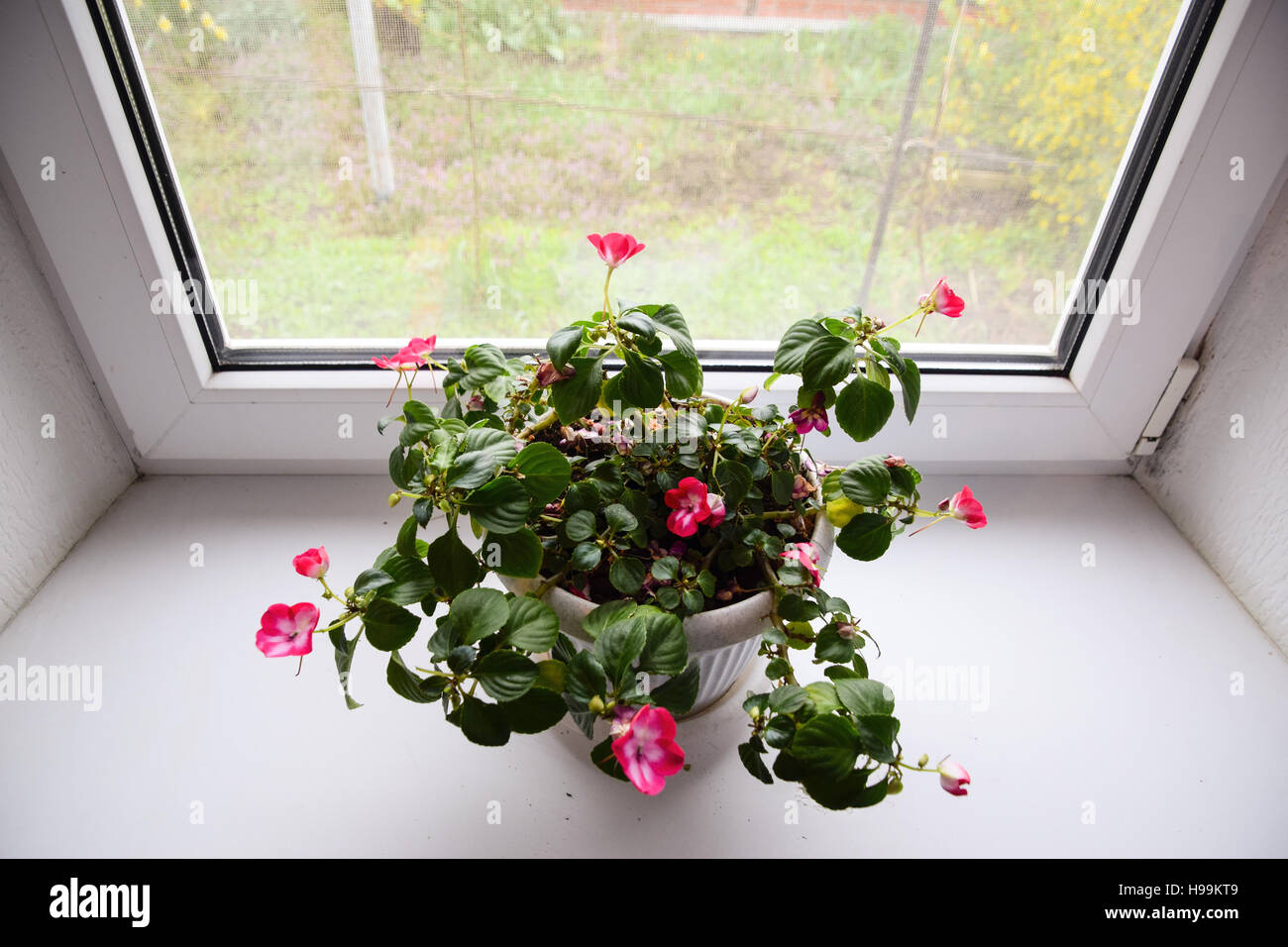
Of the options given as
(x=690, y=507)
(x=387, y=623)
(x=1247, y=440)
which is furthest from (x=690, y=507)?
(x=1247, y=440)

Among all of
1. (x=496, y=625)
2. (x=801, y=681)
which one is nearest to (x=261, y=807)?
(x=496, y=625)

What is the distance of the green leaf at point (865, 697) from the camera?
0.50 meters

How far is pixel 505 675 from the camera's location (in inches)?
18.6

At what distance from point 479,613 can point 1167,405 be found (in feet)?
2.70

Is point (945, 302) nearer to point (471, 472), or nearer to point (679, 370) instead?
point (679, 370)

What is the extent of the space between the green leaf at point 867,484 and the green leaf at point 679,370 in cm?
13

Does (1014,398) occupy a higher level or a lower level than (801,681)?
higher

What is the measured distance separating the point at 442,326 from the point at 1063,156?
678mm

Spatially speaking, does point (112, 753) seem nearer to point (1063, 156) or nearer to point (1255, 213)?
point (1063, 156)

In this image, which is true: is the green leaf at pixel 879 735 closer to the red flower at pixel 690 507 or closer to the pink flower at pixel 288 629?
the red flower at pixel 690 507

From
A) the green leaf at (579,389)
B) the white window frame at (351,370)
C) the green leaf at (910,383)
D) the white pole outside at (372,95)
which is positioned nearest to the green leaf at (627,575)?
the green leaf at (579,389)
